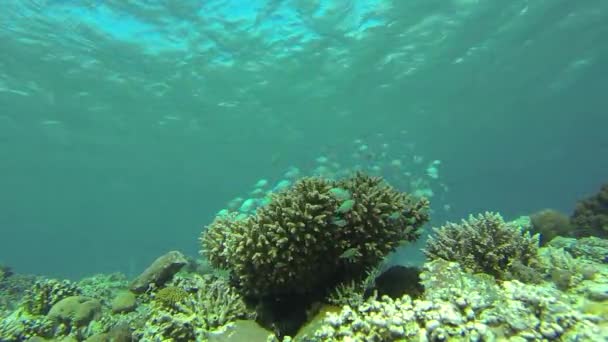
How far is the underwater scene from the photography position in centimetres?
469

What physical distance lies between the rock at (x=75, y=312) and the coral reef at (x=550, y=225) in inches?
426

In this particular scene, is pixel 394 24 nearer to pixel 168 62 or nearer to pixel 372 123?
pixel 168 62

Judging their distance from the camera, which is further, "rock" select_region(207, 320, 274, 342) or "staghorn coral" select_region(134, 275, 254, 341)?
"staghorn coral" select_region(134, 275, 254, 341)

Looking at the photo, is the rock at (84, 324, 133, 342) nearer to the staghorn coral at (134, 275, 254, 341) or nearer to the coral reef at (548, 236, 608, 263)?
the staghorn coral at (134, 275, 254, 341)

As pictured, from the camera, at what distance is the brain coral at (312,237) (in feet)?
15.4

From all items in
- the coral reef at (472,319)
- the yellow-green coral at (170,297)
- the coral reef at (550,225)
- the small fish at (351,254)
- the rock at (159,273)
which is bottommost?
the coral reef at (472,319)

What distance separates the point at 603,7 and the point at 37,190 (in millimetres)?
88052

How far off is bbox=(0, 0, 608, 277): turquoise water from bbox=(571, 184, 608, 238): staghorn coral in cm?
1333

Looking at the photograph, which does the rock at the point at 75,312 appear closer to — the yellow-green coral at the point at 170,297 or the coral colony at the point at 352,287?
the coral colony at the point at 352,287

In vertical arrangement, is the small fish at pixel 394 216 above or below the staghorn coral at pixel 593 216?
below

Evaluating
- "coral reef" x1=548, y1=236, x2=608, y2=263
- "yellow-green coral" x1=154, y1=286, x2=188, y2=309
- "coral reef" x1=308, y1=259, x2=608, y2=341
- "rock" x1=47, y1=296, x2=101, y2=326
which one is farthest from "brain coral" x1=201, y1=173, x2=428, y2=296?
"coral reef" x1=548, y1=236, x2=608, y2=263

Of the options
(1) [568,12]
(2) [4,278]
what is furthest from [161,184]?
(1) [568,12]

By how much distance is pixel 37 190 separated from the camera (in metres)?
71.8

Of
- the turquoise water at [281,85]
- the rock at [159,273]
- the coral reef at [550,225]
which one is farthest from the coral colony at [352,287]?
the turquoise water at [281,85]
